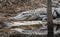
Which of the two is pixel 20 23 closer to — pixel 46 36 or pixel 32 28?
pixel 32 28

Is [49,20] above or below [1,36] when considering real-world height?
above

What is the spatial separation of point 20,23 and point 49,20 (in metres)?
1.42

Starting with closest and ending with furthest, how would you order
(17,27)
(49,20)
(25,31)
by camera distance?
(49,20) → (25,31) → (17,27)

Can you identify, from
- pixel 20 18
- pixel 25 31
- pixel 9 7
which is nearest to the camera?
pixel 25 31

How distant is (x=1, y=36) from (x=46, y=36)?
3.62 ft

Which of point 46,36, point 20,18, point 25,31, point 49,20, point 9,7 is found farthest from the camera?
point 9,7

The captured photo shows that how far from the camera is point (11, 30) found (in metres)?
4.57

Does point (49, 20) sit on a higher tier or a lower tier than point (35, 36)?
higher

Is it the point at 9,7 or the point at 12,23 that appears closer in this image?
the point at 12,23

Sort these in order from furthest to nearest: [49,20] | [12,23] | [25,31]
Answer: [12,23]
[25,31]
[49,20]

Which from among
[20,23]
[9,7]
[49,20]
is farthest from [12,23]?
[9,7]

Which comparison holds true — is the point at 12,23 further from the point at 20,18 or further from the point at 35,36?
the point at 35,36

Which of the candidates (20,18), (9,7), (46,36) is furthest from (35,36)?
(9,7)

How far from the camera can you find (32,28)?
475 cm
